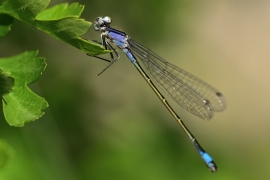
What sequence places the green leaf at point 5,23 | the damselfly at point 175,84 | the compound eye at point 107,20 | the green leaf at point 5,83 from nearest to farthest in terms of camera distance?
the green leaf at point 5,83 < the green leaf at point 5,23 < the compound eye at point 107,20 < the damselfly at point 175,84

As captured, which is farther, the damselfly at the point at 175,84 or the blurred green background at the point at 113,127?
the blurred green background at the point at 113,127

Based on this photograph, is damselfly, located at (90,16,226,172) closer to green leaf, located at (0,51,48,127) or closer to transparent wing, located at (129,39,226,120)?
transparent wing, located at (129,39,226,120)

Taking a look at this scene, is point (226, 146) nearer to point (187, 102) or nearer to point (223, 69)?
point (187, 102)

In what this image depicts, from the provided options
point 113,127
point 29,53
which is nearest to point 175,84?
point 113,127

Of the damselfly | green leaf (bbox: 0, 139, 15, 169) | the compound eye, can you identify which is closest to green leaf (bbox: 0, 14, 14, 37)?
green leaf (bbox: 0, 139, 15, 169)

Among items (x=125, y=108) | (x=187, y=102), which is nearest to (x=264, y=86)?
(x=125, y=108)

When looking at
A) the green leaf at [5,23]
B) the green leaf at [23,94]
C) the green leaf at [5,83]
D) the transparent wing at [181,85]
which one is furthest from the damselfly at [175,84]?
the green leaf at [5,83]

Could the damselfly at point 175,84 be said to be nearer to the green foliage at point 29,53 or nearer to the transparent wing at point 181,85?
the transparent wing at point 181,85
